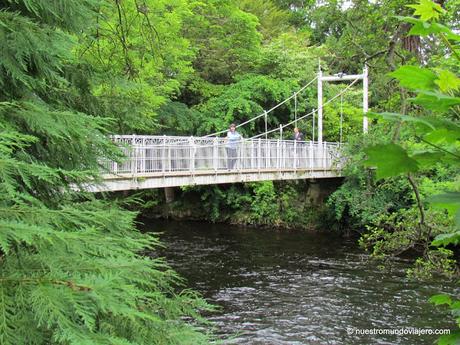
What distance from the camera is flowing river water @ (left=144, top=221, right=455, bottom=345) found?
6.43 metres

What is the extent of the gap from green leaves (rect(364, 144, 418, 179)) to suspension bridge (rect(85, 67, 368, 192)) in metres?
5.83

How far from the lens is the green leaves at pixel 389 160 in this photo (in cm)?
82

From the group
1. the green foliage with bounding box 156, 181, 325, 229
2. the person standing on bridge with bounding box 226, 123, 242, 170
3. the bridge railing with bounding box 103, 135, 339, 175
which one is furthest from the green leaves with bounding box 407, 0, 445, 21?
the green foliage with bounding box 156, 181, 325, 229

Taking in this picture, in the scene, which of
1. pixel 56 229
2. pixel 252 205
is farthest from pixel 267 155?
pixel 56 229

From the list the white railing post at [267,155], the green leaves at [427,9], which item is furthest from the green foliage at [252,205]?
the green leaves at [427,9]

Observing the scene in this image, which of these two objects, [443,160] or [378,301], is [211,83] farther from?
[443,160]

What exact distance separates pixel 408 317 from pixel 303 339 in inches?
69.4

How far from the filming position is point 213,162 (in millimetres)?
10656

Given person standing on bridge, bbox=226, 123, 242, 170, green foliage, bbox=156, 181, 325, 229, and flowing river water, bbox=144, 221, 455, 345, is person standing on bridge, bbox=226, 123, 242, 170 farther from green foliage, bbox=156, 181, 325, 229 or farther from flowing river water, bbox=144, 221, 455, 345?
green foliage, bbox=156, 181, 325, 229

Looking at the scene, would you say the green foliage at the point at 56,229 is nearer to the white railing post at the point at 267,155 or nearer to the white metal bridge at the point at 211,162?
the white metal bridge at the point at 211,162

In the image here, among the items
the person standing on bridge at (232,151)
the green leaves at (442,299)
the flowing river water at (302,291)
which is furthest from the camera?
the person standing on bridge at (232,151)

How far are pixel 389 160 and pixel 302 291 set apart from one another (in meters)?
7.88

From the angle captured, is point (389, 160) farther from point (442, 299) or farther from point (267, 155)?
point (267, 155)

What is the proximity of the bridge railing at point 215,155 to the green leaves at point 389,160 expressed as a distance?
6193mm
